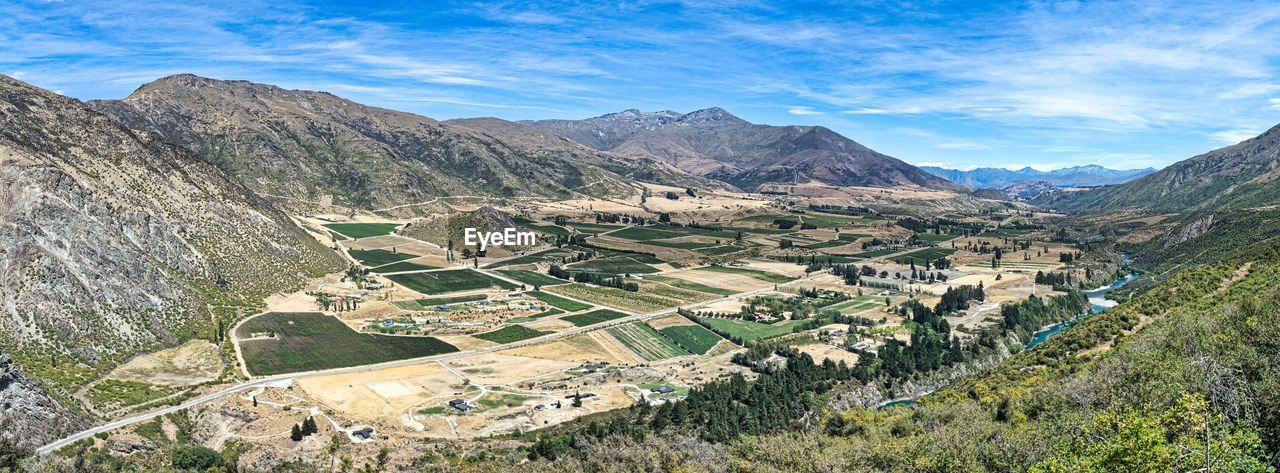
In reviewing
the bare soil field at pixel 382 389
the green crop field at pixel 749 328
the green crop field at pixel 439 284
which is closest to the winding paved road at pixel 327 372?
the bare soil field at pixel 382 389

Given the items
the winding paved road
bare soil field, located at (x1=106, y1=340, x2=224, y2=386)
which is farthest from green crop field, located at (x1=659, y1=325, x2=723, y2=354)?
bare soil field, located at (x1=106, y1=340, x2=224, y2=386)

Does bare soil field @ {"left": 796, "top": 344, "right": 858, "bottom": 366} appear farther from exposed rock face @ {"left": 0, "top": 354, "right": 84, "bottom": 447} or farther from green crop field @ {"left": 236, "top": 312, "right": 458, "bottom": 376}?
exposed rock face @ {"left": 0, "top": 354, "right": 84, "bottom": 447}

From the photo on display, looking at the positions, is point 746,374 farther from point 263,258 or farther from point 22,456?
point 263,258

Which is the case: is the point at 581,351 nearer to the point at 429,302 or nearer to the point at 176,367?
the point at 429,302

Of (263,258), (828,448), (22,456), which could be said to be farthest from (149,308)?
(828,448)

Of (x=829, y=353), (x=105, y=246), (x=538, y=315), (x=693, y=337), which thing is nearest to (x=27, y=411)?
(x=105, y=246)
